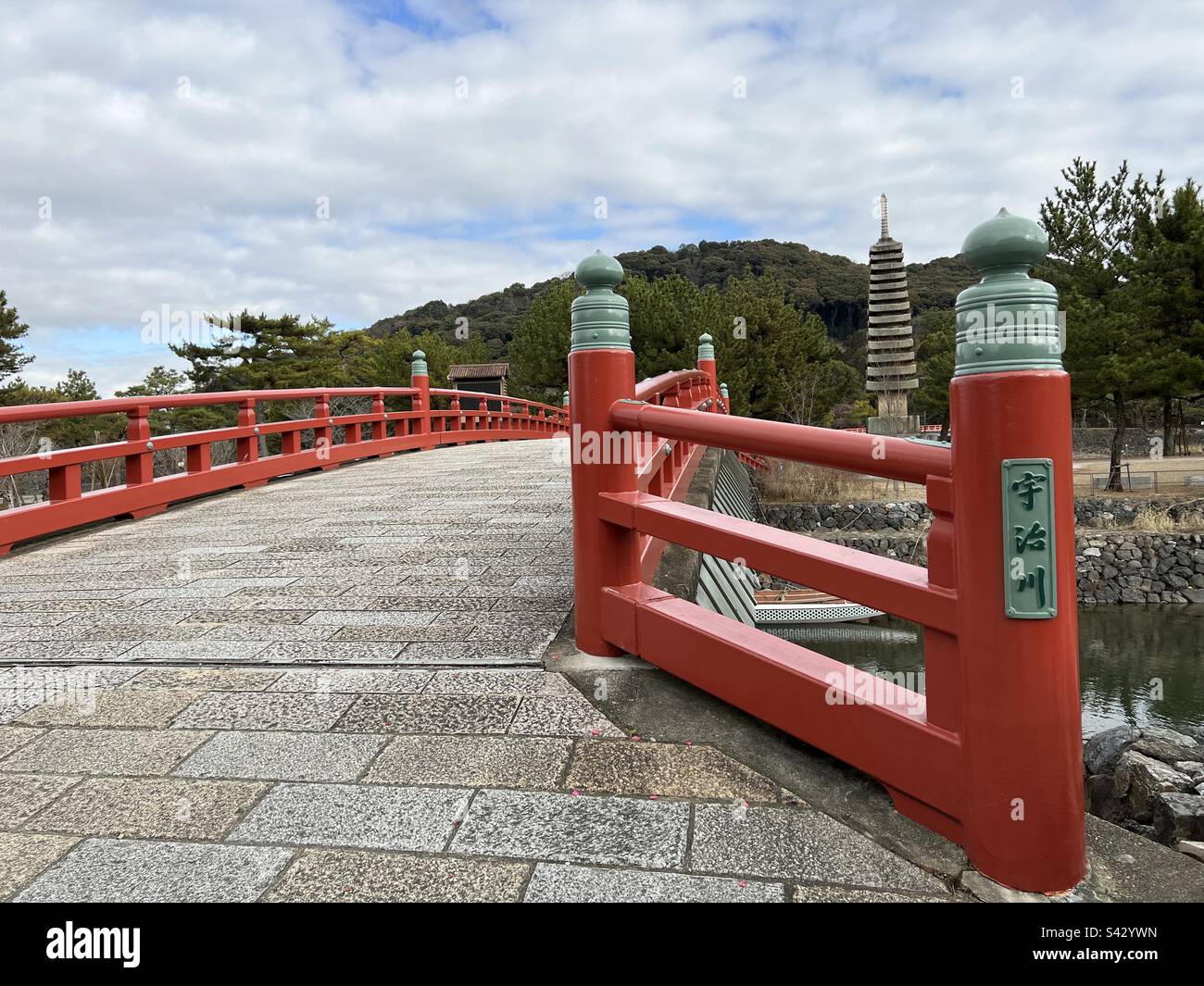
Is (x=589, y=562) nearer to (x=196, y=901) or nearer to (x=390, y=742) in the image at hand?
(x=390, y=742)

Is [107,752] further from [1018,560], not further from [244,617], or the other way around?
[1018,560]

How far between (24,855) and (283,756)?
1.98 ft

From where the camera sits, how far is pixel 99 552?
5180mm

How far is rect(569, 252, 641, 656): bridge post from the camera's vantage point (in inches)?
113

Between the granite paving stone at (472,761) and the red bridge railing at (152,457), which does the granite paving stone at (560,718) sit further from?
the red bridge railing at (152,457)

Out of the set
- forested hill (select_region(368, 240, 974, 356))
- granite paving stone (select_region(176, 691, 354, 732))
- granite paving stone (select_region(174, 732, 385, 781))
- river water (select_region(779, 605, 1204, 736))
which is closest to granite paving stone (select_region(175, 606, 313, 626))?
granite paving stone (select_region(176, 691, 354, 732))

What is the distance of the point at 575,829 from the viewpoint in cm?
186

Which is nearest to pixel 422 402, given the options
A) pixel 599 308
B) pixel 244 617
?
pixel 244 617

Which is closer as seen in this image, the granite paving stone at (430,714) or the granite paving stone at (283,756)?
the granite paving stone at (283,756)

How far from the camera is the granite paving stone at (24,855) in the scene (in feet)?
5.56

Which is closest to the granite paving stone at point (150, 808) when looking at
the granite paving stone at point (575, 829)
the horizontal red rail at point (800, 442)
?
the granite paving stone at point (575, 829)

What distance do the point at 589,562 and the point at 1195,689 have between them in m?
12.0

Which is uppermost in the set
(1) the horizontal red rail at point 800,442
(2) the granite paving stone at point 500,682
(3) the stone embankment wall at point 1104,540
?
(1) the horizontal red rail at point 800,442

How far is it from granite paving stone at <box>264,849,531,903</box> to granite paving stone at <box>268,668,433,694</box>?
92 cm
